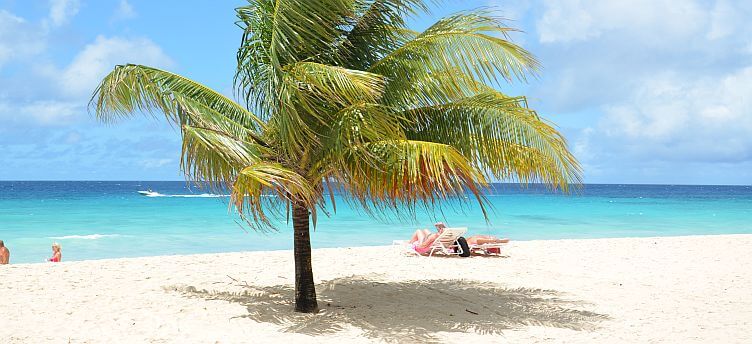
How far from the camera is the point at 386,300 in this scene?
26.1 feet

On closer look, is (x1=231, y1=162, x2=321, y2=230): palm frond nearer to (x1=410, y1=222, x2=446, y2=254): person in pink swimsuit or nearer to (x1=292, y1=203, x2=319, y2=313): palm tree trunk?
(x1=292, y1=203, x2=319, y2=313): palm tree trunk

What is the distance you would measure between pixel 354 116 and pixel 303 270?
197 centimetres

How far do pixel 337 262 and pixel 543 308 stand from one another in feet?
13.5

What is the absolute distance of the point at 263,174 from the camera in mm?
5625

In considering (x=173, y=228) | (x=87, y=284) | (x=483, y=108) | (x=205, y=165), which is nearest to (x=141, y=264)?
(x=87, y=284)

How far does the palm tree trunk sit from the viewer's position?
7.11 meters

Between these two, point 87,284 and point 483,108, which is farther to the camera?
point 87,284

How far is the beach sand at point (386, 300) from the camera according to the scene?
20.9 ft

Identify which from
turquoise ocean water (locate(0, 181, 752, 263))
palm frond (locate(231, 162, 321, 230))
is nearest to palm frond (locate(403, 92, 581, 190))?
palm frond (locate(231, 162, 321, 230))

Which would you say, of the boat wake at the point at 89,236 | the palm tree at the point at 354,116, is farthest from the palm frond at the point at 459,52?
the boat wake at the point at 89,236

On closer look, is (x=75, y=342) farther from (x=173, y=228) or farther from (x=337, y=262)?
(x=173, y=228)

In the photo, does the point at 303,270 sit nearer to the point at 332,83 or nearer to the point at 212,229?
the point at 332,83

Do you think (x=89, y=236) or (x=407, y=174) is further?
(x=89, y=236)

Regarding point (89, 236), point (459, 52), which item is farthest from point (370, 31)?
point (89, 236)
